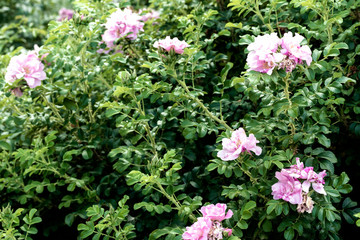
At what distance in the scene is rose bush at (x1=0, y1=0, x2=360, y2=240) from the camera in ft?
5.46

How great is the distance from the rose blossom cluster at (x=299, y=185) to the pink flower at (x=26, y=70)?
4.08 ft

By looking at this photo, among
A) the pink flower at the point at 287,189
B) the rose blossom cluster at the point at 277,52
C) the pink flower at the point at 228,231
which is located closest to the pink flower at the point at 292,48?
the rose blossom cluster at the point at 277,52

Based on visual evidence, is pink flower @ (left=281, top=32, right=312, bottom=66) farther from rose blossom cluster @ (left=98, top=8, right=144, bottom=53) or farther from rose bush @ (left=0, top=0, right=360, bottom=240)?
rose blossom cluster @ (left=98, top=8, right=144, bottom=53)

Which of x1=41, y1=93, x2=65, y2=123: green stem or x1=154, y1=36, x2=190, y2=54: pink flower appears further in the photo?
x1=41, y1=93, x2=65, y2=123: green stem

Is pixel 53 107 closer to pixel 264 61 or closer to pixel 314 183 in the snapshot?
pixel 264 61

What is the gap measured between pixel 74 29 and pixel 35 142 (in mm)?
603

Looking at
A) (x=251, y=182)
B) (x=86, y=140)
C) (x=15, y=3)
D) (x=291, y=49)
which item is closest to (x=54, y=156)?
(x=86, y=140)

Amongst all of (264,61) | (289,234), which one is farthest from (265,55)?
(289,234)

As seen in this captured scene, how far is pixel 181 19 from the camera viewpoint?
2.19 m

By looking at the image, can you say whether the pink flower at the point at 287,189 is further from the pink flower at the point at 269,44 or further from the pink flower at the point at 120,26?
the pink flower at the point at 120,26

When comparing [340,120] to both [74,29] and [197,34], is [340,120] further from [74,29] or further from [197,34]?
[74,29]

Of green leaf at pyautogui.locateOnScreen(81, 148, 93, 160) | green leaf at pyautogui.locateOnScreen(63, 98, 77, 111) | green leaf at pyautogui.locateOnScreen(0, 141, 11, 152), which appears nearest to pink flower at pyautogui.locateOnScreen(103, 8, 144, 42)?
green leaf at pyautogui.locateOnScreen(63, 98, 77, 111)

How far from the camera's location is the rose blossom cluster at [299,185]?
1589 millimetres

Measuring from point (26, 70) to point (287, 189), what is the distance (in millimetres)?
1354
